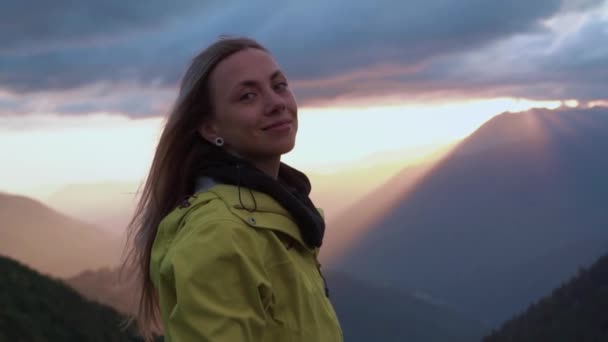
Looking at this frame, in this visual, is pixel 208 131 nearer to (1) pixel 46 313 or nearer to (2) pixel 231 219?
(2) pixel 231 219

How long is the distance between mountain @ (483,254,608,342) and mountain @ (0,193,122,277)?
2931 cm

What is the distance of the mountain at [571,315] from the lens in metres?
31.5

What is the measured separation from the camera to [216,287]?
1.76m

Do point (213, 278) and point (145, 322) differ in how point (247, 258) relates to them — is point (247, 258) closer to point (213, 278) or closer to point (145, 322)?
point (213, 278)

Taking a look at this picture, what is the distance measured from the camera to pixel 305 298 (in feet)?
6.46

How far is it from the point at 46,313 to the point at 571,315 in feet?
94.2

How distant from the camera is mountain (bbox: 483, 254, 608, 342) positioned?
31469mm

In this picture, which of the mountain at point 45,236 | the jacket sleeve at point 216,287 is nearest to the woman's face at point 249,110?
the jacket sleeve at point 216,287

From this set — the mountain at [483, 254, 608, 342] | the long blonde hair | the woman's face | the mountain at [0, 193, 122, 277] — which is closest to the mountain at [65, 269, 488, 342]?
the mountain at [0, 193, 122, 277]

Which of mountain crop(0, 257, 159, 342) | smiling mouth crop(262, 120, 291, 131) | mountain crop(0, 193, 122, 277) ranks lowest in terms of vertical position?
mountain crop(0, 193, 122, 277)

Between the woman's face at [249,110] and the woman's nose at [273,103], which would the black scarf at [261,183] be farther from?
the woman's nose at [273,103]

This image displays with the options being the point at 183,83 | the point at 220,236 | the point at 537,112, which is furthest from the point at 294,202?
the point at 537,112

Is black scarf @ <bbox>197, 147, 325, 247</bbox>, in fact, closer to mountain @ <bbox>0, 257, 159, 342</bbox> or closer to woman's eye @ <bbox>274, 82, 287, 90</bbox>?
woman's eye @ <bbox>274, 82, 287, 90</bbox>

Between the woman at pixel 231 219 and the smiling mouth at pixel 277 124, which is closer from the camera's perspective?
the woman at pixel 231 219
